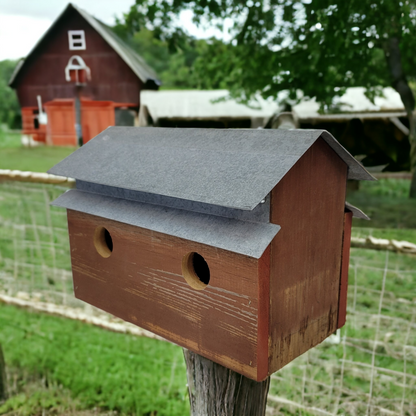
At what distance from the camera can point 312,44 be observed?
1892 mm

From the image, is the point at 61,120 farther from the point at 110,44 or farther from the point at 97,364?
the point at 97,364

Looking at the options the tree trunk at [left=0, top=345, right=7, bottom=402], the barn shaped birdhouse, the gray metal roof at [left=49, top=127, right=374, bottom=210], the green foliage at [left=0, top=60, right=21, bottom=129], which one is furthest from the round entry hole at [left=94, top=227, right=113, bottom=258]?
the green foliage at [left=0, top=60, right=21, bottom=129]

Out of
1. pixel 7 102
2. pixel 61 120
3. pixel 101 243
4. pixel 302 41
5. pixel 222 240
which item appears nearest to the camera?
pixel 222 240

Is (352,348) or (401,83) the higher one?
(401,83)

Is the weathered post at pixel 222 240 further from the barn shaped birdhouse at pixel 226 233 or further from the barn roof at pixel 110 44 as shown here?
the barn roof at pixel 110 44

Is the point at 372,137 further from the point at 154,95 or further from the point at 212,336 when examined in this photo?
the point at 212,336

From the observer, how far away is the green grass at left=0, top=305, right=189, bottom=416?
7.51ft

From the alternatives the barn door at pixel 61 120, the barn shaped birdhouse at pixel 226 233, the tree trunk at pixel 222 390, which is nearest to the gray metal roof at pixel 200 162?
the barn shaped birdhouse at pixel 226 233

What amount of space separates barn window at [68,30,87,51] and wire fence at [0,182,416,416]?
86 cm

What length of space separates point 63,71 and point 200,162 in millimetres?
1895

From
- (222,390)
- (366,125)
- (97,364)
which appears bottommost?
(97,364)

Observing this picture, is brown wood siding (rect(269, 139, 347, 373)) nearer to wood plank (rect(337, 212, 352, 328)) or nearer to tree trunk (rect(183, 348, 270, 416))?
wood plank (rect(337, 212, 352, 328))

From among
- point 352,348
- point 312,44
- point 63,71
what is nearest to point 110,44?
point 63,71

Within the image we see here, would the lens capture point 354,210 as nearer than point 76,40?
Yes
